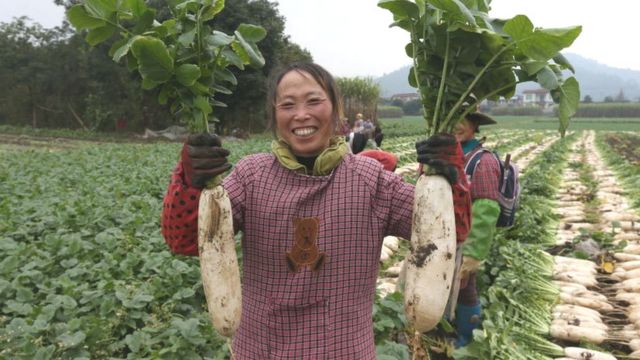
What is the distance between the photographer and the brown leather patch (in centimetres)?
154

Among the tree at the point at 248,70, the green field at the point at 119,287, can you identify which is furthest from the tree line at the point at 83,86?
the green field at the point at 119,287

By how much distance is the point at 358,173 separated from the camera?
1601mm

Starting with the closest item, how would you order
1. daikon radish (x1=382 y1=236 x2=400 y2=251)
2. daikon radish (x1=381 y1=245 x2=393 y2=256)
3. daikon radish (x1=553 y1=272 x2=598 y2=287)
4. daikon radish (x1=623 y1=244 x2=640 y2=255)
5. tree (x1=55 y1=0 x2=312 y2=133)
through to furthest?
daikon radish (x1=553 y1=272 x2=598 y2=287)
daikon radish (x1=381 y1=245 x2=393 y2=256)
daikon radish (x1=623 y1=244 x2=640 y2=255)
daikon radish (x1=382 y1=236 x2=400 y2=251)
tree (x1=55 y1=0 x2=312 y2=133)

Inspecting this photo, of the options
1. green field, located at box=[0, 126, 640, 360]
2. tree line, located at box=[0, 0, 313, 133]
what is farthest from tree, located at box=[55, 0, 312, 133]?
green field, located at box=[0, 126, 640, 360]

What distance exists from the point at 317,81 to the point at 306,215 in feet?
1.37

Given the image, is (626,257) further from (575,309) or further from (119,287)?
(119,287)

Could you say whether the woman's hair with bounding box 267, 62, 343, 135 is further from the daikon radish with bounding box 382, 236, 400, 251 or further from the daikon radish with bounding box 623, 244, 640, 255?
the daikon radish with bounding box 623, 244, 640, 255

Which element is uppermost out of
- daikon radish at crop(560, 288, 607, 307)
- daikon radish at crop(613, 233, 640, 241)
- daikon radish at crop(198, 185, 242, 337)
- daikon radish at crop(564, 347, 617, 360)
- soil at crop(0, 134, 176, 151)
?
daikon radish at crop(198, 185, 242, 337)

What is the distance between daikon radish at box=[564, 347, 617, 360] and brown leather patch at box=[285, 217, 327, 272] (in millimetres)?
2555

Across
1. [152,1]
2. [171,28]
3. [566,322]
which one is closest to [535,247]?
[566,322]

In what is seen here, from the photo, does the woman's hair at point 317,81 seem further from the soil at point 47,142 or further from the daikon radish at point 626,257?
the soil at point 47,142

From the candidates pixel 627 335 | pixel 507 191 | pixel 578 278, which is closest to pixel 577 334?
pixel 627 335

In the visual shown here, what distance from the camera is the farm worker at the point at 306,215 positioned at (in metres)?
1.53

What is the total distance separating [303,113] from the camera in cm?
154
